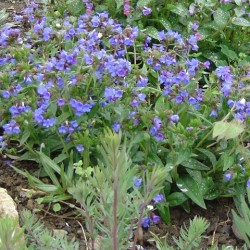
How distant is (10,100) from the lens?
281 cm

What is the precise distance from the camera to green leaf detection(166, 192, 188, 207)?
279 cm

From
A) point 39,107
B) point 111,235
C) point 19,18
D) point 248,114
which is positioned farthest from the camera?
point 19,18

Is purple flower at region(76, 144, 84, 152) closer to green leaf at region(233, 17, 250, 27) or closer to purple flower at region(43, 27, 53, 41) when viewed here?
purple flower at region(43, 27, 53, 41)

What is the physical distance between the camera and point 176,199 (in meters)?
2.79

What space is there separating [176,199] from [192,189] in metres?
0.08

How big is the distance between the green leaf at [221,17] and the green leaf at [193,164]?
4.09ft

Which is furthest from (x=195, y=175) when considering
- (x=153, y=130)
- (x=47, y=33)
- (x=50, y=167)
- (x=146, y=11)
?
(x=146, y=11)

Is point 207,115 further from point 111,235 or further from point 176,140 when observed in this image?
point 111,235

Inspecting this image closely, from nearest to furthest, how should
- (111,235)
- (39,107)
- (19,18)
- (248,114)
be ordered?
(111,235) < (248,114) < (39,107) < (19,18)

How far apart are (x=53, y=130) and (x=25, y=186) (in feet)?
Answer: 1.13

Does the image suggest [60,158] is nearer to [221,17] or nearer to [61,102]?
[61,102]

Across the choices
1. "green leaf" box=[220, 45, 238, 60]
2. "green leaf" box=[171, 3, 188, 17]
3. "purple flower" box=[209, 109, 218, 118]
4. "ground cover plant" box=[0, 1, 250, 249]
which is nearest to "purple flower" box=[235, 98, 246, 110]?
"ground cover plant" box=[0, 1, 250, 249]

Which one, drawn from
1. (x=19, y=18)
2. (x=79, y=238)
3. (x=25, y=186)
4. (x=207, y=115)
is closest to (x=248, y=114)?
(x=207, y=115)

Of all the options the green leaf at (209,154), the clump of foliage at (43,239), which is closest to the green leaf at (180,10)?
the green leaf at (209,154)
